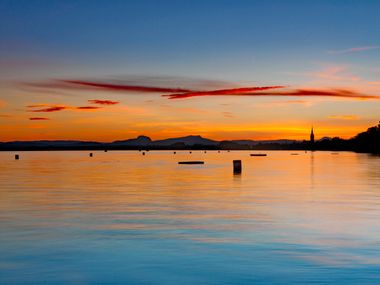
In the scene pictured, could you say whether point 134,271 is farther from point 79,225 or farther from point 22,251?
point 79,225

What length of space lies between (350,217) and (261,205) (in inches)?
305

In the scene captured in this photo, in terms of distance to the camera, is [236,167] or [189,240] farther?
[236,167]

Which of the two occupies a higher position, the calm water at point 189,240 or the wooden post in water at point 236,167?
the wooden post in water at point 236,167

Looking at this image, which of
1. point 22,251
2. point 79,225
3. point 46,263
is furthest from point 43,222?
point 46,263

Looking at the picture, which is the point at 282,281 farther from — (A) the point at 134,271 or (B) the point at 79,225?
(B) the point at 79,225

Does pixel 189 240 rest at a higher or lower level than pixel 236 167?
lower

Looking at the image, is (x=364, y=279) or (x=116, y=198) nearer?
(x=364, y=279)

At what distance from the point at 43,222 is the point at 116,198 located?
569 inches

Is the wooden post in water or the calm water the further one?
the wooden post in water

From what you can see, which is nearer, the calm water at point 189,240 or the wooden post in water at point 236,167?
the calm water at point 189,240

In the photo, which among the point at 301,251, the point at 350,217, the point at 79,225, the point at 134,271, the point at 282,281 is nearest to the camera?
the point at 282,281

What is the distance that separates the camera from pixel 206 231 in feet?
87.6

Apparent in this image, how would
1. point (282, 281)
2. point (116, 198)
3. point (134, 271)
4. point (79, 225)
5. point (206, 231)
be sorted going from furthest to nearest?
1. point (116, 198)
2. point (79, 225)
3. point (206, 231)
4. point (134, 271)
5. point (282, 281)

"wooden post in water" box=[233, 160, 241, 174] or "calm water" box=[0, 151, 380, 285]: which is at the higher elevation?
"wooden post in water" box=[233, 160, 241, 174]
